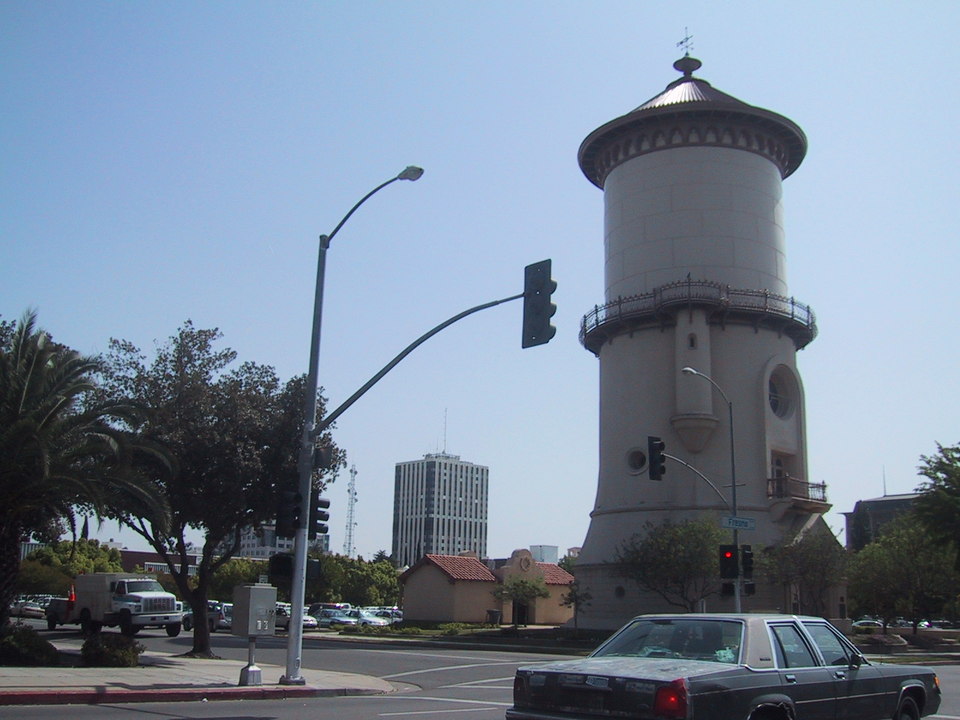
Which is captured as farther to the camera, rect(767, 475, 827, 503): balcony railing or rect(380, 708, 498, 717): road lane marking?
rect(767, 475, 827, 503): balcony railing

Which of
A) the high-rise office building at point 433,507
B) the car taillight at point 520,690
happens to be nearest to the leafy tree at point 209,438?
the car taillight at point 520,690

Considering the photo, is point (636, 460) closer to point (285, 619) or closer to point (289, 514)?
point (285, 619)

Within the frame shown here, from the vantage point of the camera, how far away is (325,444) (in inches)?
1085

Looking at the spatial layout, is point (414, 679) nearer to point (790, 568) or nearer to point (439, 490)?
point (790, 568)

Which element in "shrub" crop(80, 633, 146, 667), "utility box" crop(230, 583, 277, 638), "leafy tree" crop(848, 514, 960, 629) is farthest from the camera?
"leafy tree" crop(848, 514, 960, 629)

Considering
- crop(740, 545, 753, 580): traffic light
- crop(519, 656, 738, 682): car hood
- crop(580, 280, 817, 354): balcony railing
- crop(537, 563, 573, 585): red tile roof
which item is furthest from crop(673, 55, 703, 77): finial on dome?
crop(519, 656, 738, 682): car hood

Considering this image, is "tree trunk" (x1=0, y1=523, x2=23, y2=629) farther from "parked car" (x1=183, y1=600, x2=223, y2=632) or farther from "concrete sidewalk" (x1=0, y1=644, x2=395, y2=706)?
"parked car" (x1=183, y1=600, x2=223, y2=632)

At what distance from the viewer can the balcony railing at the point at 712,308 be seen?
1746 inches

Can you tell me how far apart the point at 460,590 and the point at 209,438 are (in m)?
36.4

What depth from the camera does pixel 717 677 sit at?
784cm

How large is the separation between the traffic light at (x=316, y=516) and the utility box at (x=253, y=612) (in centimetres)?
141

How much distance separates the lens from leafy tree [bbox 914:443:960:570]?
39625 mm

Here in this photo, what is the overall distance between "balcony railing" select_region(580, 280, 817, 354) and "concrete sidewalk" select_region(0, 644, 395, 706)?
27.0 m

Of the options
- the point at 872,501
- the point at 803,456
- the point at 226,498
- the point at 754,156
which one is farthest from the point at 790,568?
the point at 872,501
